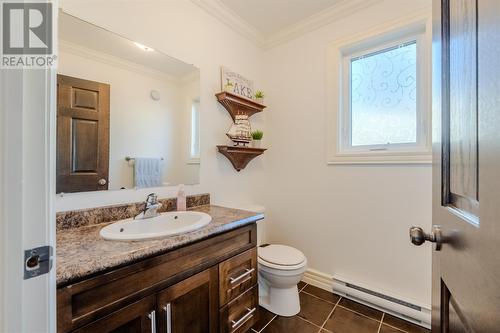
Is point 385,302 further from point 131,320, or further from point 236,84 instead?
point 236,84

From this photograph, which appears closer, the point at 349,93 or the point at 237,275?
the point at 237,275

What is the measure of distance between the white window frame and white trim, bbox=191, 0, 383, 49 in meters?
0.24

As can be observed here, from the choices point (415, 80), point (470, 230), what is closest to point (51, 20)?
point (470, 230)

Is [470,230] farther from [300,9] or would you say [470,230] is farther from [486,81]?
[300,9]

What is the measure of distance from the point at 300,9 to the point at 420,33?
37.1 inches

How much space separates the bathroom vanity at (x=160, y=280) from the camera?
71 centimetres

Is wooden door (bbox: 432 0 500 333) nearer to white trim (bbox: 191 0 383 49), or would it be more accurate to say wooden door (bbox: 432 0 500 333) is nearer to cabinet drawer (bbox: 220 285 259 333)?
cabinet drawer (bbox: 220 285 259 333)

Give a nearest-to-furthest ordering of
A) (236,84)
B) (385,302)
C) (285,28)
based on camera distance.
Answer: (385,302), (236,84), (285,28)

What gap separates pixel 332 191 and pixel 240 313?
120 cm

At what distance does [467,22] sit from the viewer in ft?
1.46

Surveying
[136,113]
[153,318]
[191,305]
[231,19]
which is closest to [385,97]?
[231,19]

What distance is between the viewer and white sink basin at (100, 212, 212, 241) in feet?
3.07

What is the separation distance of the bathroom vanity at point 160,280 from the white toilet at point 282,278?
29 cm

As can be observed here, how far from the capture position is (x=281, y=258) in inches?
65.3
